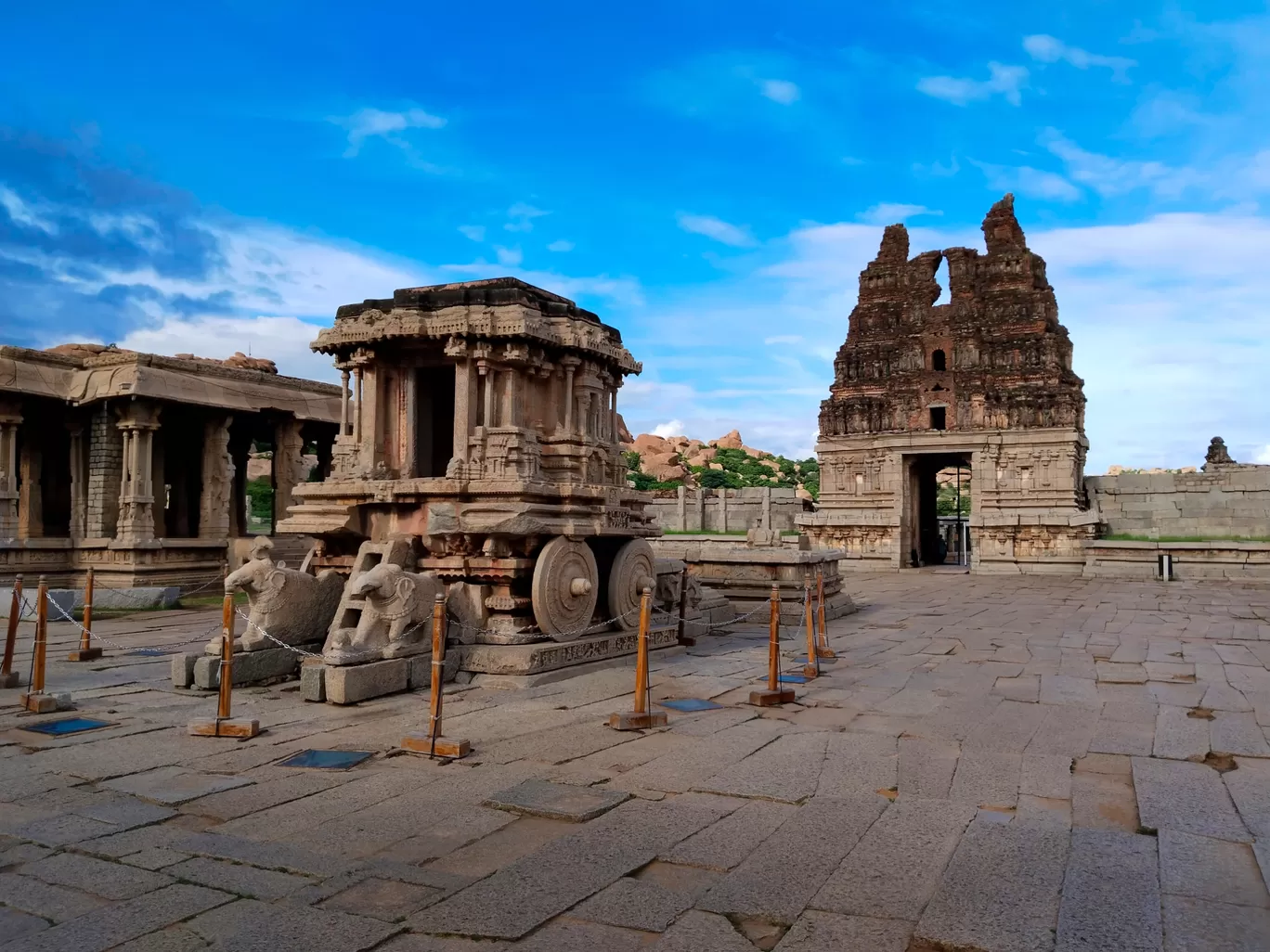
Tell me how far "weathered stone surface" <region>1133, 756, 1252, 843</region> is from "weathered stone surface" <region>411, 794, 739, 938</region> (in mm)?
2235

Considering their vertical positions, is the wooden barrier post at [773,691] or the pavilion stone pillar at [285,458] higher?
the pavilion stone pillar at [285,458]

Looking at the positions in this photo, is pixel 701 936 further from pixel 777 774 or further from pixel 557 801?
pixel 777 774

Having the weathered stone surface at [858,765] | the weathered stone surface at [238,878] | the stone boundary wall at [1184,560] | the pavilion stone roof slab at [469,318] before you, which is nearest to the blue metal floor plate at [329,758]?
the weathered stone surface at [238,878]

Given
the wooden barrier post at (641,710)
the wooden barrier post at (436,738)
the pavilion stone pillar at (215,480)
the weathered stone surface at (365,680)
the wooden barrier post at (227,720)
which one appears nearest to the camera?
the wooden barrier post at (436,738)

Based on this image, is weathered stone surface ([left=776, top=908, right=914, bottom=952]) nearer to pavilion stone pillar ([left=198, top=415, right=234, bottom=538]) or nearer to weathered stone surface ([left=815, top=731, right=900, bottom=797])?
weathered stone surface ([left=815, top=731, right=900, bottom=797])

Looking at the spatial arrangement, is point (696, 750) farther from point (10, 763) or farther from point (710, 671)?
point (10, 763)

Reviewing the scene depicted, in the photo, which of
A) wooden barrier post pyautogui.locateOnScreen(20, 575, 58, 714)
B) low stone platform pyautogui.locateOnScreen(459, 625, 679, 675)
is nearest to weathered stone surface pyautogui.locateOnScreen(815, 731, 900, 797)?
low stone platform pyautogui.locateOnScreen(459, 625, 679, 675)

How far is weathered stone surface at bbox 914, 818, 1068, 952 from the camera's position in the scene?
3.42 meters

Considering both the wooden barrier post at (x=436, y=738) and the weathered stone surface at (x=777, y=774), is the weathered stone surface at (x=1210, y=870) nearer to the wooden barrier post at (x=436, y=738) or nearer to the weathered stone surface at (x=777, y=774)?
the weathered stone surface at (x=777, y=774)

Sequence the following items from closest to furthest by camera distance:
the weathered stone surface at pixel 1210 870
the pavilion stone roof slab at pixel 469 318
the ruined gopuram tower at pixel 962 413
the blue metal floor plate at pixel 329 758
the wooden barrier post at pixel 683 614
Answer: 1. the weathered stone surface at pixel 1210 870
2. the blue metal floor plate at pixel 329 758
3. the pavilion stone roof slab at pixel 469 318
4. the wooden barrier post at pixel 683 614
5. the ruined gopuram tower at pixel 962 413

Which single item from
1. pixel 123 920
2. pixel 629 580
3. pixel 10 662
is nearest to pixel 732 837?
pixel 123 920

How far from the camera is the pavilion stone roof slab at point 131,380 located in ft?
55.5

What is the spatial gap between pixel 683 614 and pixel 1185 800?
7.02 meters

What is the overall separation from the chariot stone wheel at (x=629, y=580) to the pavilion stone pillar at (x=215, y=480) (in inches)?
474
